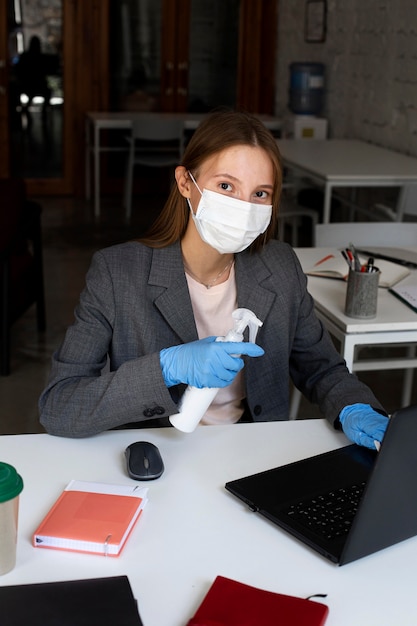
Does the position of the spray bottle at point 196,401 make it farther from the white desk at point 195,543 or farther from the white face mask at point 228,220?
the white face mask at point 228,220

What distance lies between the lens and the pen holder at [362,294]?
2178 millimetres

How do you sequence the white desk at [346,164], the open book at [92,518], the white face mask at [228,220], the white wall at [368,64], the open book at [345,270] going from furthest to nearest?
1. the white wall at [368,64]
2. the white desk at [346,164]
3. the open book at [345,270]
4. the white face mask at [228,220]
5. the open book at [92,518]

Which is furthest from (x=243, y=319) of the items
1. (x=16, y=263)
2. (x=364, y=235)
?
(x=16, y=263)

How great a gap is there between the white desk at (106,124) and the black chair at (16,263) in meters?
2.75

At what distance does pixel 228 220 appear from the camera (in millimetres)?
1688

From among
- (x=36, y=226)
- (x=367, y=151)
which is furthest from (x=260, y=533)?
(x=367, y=151)

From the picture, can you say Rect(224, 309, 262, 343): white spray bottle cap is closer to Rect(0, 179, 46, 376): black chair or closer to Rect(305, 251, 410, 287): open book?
Rect(305, 251, 410, 287): open book

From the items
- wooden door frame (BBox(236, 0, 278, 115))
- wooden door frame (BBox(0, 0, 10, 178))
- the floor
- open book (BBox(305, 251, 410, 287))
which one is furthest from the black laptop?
wooden door frame (BBox(0, 0, 10, 178))

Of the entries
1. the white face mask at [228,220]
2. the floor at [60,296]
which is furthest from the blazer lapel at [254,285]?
the floor at [60,296]

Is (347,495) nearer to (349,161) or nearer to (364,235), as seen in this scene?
(364,235)

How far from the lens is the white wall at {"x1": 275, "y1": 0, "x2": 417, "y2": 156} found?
212 inches

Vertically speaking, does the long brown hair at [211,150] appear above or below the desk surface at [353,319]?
above

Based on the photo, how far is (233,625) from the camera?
101 cm

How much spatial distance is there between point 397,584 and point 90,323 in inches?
31.3
